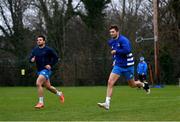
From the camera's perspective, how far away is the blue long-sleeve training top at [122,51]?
1267cm

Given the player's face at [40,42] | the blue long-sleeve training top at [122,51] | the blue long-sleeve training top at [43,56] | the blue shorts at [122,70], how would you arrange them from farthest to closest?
the blue long-sleeve training top at [43,56]
the player's face at [40,42]
the blue shorts at [122,70]
the blue long-sleeve training top at [122,51]

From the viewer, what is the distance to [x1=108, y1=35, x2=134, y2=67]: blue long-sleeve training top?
1267cm

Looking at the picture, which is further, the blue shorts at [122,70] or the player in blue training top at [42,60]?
the player in blue training top at [42,60]

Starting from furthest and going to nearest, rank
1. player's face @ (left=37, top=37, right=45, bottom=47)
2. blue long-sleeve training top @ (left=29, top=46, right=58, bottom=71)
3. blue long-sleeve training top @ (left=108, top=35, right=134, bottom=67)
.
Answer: blue long-sleeve training top @ (left=29, top=46, right=58, bottom=71) < player's face @ (left=37, top=37, right=45, bottom=47) < blue long-sleeve training top @ (left=108, top=35, right=134, bottom=67)

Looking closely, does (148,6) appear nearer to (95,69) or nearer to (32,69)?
(95,69)

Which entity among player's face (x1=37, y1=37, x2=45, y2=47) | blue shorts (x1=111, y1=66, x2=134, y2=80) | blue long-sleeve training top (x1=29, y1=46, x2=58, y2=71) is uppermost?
player's face (x1=37, y1=37, x2=45, y2=47)

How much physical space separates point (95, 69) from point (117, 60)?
33877 mm

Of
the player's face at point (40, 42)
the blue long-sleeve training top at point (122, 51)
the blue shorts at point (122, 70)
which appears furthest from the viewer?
the player's face at point (40, 42)

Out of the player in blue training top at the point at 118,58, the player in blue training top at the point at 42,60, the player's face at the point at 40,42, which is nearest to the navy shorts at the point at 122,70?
the player in blue training top at the point at 118,58

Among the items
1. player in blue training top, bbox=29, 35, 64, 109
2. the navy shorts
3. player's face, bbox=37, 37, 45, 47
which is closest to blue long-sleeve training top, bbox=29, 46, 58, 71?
player in blue training top, bbox=29, 35, 64, 109

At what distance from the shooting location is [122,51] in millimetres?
12641

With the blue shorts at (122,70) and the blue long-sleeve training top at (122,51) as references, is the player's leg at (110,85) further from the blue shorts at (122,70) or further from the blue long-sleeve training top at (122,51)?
the blue long-sleeve training top at (122,51)

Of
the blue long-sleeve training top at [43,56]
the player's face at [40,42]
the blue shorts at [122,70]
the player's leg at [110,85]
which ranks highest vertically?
the player's face at [40,42]

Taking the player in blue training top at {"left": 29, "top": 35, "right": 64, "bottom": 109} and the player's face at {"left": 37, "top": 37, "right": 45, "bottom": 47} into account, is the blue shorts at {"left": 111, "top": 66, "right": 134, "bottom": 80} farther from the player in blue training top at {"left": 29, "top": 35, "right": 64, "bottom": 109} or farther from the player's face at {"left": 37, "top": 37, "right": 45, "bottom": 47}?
the player's face at {"left": 37, "top": 37, "right": 45, "bottom": 47}
